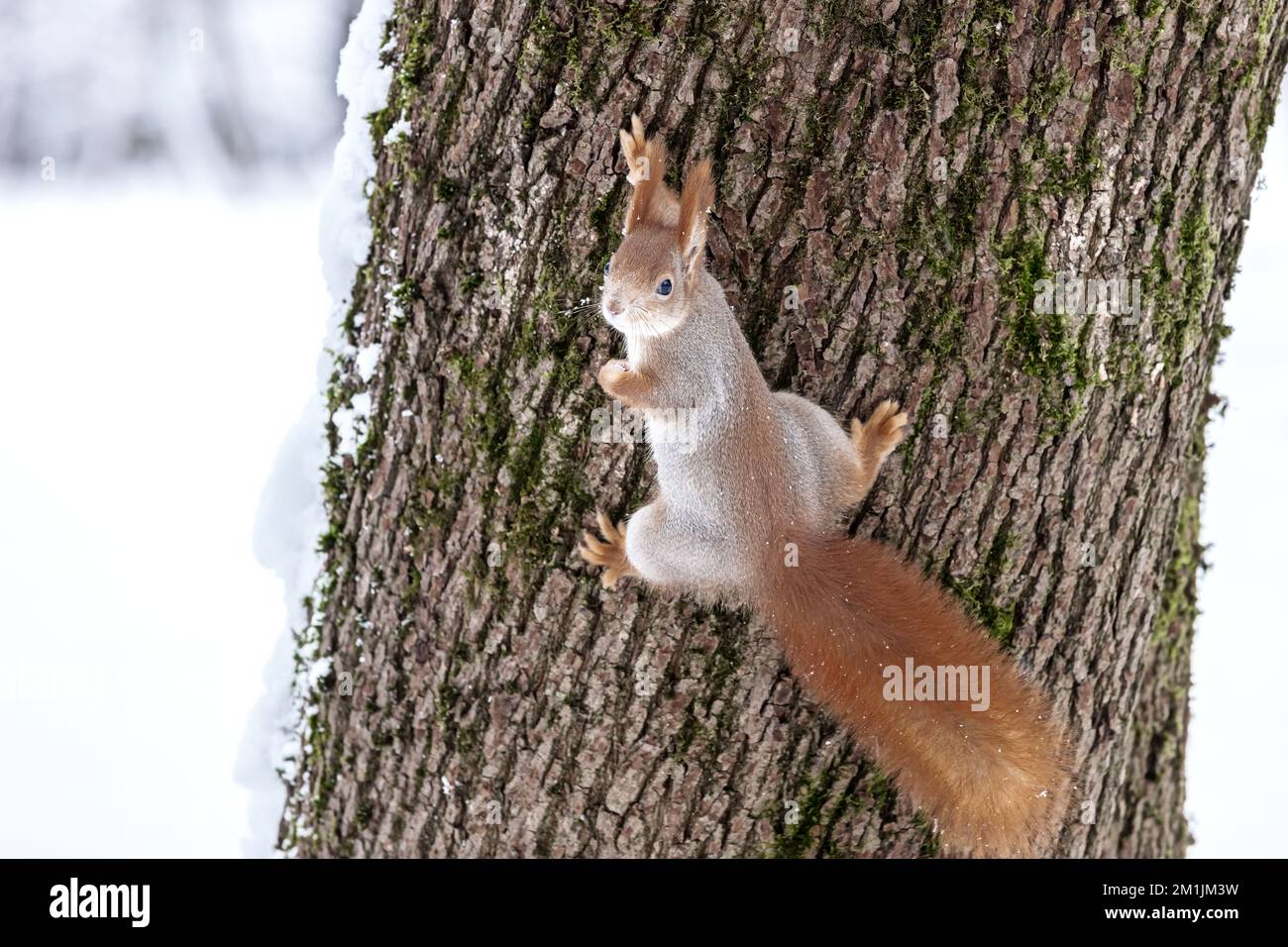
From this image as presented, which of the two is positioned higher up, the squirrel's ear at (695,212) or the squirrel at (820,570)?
the squirrel's ear at (695,212)

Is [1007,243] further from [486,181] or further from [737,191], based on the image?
[486,181]

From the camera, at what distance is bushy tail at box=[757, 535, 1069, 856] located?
2.09 meters

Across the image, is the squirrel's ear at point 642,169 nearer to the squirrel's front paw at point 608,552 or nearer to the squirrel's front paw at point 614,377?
the squirrel's front paw at point 614,377

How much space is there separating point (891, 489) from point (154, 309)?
14.4 ft

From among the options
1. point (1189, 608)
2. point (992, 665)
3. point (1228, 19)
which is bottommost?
point (992, 665)

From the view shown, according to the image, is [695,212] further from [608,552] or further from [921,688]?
[921,688]

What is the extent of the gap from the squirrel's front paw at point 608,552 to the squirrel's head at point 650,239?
19.0 inches

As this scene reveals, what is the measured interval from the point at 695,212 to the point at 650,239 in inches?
4.2

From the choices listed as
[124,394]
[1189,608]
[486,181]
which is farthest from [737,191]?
[124,394]

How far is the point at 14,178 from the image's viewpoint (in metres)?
5.75

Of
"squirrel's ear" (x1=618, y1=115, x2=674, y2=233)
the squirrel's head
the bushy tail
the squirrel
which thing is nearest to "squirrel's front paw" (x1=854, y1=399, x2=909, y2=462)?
the squirrel

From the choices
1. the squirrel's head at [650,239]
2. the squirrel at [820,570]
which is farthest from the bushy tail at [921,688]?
the squirrel's head at [650,239]

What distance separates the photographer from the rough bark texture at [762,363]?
6.33ft

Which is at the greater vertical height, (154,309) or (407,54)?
(154,309)
